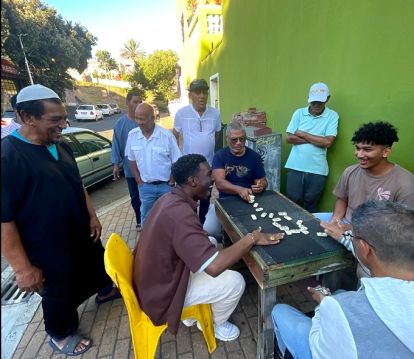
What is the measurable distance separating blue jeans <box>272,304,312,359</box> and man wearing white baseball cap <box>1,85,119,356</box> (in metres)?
1.64

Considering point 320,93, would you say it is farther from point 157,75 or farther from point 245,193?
point 157,75

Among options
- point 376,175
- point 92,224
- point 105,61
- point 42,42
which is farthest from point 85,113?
point 105,61

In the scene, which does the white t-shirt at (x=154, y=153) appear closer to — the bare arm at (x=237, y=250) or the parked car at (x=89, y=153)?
the bare arm at (x=237, y=250)

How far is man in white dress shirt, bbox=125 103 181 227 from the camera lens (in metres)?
3.32

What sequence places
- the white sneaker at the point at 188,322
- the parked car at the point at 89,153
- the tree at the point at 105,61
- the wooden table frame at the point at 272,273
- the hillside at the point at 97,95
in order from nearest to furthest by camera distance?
the wooden table frame at the point at 272,273 → the white sneaker at the point at 188,322 → the parked car at the point at 89,153 → the hillside at the point at 97,95 → the tree at the point at 105,61

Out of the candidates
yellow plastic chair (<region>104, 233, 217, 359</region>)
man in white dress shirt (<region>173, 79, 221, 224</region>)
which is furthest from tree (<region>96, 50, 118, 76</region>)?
yellow plastic chair (<region>104, 233, 217, 359</region>)

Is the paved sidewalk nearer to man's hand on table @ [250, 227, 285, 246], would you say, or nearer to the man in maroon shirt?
the man in maroon shirt

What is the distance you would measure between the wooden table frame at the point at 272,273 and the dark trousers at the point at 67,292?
4.75ft

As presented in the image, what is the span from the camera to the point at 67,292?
215 centimetres

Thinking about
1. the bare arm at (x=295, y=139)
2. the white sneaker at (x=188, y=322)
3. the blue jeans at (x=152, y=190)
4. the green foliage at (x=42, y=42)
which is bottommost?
the white sneaker at (x=188, y=322)

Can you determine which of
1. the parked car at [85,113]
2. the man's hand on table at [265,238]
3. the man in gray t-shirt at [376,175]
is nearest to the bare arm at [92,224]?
the man's hand on table at [265,238]

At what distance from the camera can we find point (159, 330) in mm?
1934

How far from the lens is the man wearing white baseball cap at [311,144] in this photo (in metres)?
3.13

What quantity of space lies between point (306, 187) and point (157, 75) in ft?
117
